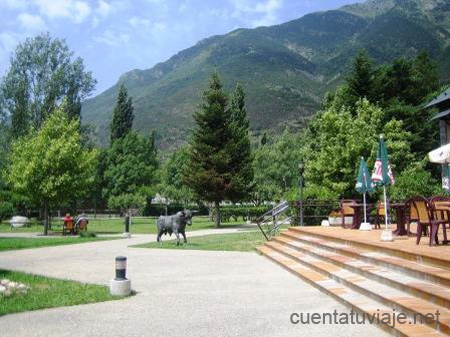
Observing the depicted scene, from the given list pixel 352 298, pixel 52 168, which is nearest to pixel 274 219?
pixel 352 298

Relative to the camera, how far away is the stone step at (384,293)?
5480 mm

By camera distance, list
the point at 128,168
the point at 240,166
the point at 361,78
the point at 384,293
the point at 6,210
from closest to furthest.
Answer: the point at 384,293
the point at 240,166
the point at 361,78
the point at 6,210
the point at 128,168

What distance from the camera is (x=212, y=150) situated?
32750 mm

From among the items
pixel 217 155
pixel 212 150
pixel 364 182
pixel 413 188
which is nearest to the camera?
pixel 364 182

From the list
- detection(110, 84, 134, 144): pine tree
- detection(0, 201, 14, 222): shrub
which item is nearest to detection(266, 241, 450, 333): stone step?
detection(0, 201, 14, 222): shrub

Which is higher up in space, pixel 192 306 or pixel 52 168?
pixel 52 168

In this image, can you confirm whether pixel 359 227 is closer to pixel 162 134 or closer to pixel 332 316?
pixel 332 316

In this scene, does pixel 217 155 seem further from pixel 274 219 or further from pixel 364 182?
pixel 364 182

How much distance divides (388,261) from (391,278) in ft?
2.79

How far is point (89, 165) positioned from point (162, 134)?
101 meters

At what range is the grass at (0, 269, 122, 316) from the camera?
7250 millimetres

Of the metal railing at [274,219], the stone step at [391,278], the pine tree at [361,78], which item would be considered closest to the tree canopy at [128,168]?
the pine tree at [361,78]

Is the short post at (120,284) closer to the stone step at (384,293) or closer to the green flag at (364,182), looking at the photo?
the stone step at (384,293)

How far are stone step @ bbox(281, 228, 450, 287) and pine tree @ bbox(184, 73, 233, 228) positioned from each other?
Answer: 63.4 feet
